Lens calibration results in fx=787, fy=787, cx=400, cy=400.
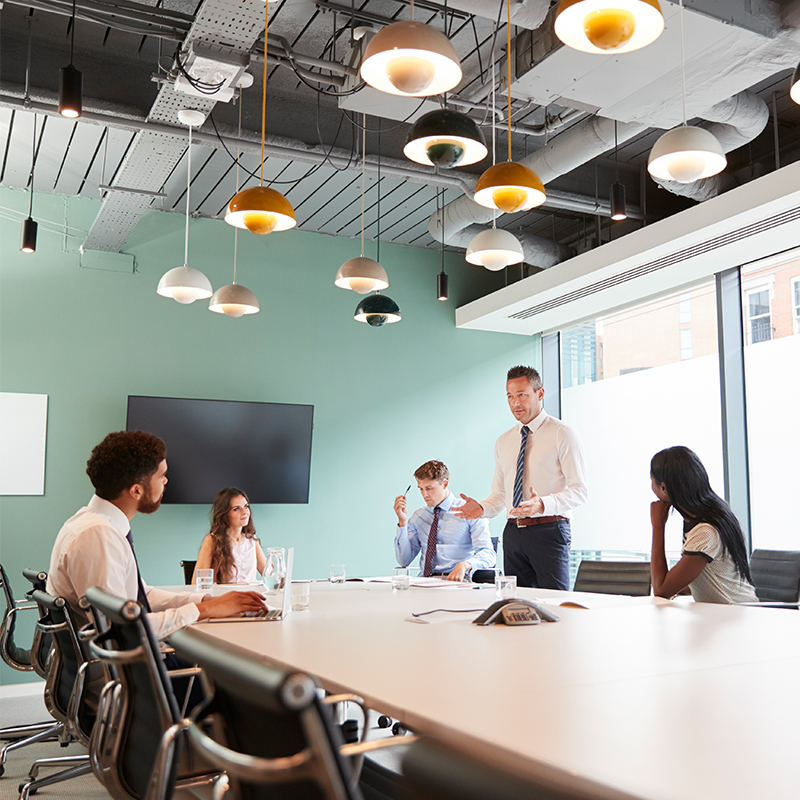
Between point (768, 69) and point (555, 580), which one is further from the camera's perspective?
point (555, 580)

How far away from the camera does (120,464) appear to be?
8.74 ft

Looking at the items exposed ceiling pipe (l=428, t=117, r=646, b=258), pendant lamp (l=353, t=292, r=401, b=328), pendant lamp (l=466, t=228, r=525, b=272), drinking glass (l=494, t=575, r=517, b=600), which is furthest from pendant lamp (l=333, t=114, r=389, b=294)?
drinking glass (l=494, t=575, r=517, b=600)

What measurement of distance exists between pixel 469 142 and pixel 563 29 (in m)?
0.65

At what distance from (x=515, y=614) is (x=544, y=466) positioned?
7.61ft

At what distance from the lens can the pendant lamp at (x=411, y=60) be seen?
2230mm

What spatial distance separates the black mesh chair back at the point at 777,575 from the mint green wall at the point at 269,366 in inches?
133

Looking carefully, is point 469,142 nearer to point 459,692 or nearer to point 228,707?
point 459,692

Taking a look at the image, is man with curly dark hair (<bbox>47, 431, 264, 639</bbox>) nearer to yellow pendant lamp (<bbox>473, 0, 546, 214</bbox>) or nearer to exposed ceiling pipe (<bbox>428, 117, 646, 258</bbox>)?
yellow pendant lamp (<bbox>473, 0, 546, 214</bbox>)

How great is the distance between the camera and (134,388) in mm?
6211

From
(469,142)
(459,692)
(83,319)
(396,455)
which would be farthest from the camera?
(396,455)

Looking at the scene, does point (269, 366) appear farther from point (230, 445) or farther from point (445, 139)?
point (445, 139)

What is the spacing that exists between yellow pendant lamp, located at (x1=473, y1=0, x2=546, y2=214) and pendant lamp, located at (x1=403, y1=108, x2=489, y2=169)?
106mm

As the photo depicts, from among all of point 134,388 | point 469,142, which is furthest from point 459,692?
point 134,388

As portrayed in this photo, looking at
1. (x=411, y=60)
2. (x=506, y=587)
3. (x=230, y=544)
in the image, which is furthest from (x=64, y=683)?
(x=411, y=60)
